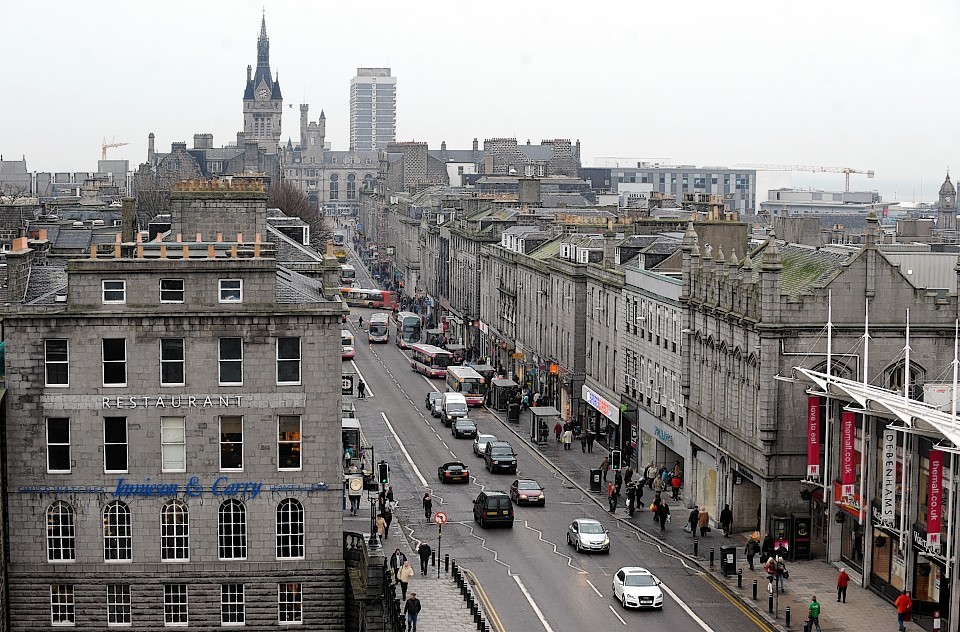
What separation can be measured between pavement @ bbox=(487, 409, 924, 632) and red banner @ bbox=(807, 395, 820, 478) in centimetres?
385

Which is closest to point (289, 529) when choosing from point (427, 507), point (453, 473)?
point (427, 507)

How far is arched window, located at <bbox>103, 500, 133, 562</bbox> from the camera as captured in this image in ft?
143

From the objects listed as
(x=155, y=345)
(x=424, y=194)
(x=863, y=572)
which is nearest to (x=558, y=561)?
Answer: (x=863, y=572)

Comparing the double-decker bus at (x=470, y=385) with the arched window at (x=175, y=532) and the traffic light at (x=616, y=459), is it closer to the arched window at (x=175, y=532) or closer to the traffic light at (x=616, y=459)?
the traffic light at (x=616, y=459)

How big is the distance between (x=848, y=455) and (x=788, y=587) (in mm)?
5127

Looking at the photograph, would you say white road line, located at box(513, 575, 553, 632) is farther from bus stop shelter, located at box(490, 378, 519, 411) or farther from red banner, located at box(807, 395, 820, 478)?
bus stop shelter, located at box(490, 378, 519, 411)

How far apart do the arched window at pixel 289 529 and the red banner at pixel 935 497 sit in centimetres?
1935

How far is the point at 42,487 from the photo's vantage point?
43.5m

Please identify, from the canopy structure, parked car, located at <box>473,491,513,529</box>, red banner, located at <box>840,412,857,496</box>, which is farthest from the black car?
red banner, located at <box>840,412,857,496</box>

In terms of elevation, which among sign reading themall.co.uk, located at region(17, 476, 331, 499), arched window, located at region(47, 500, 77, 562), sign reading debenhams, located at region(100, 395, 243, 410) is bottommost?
arched window, located at region(47, 500, 77, 562)

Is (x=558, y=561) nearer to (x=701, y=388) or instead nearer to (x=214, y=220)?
(x=701, y=388)

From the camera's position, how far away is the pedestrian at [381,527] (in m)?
55.0

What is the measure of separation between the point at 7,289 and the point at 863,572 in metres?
31.3

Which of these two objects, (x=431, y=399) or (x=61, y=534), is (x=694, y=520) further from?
(x=431, y=399)
